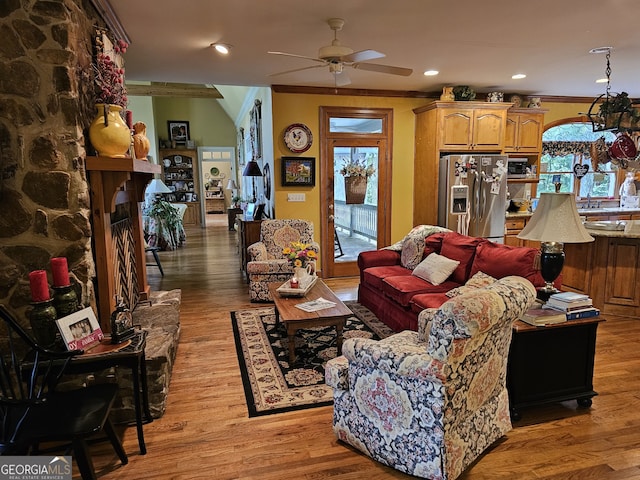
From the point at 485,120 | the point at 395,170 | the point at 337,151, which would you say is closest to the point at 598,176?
the point at 485,120

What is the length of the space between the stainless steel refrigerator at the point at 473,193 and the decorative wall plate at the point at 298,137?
75.7 inches

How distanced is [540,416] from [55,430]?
2697 mm

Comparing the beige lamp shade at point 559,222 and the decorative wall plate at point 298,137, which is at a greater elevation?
the decorative wall plate at point 298,137

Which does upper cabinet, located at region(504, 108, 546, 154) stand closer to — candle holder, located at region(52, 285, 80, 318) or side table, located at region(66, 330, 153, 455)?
side table, located at region(66, 330, 153, 455)

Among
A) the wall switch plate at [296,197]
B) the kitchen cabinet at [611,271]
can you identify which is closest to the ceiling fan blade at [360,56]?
the wall switch plate at [296,197]

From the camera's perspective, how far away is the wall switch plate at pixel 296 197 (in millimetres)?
5867

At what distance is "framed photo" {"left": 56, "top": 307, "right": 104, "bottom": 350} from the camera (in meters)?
2.12

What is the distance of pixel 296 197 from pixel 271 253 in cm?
101

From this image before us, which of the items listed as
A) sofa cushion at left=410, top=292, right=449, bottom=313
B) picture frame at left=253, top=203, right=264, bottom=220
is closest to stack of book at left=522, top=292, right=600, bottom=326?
sofa cushion at left=410, top=292, right=449, bottom=313

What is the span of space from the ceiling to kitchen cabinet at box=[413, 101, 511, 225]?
441 millimetres

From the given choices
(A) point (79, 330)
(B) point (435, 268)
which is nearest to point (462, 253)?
(B) point (435, 268)

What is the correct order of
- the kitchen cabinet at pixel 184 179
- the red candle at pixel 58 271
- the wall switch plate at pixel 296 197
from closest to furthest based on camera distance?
the red candle at pixel 58 271, the wall switch plate at pixel 296 197, the kitchen cabinet at pixel 184 179

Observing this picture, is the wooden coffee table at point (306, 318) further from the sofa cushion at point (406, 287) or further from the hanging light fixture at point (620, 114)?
the hanging light fixture at point (620, 114)

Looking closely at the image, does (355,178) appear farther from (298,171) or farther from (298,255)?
(298,255)
